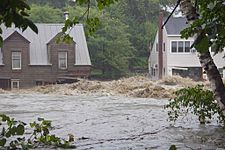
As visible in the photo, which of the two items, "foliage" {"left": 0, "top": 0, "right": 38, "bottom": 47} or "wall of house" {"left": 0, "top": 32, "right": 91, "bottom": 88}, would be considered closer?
"foliage" {"left": 0, "top": 0, "right": 38, "bottom": 47}

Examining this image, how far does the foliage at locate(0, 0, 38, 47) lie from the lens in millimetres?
2283

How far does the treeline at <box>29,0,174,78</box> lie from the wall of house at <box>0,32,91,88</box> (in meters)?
3.71

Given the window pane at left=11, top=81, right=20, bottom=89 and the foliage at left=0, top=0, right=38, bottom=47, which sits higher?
the foliage at left=0, top=0, right=38, bottom=47

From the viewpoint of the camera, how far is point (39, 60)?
4247cm

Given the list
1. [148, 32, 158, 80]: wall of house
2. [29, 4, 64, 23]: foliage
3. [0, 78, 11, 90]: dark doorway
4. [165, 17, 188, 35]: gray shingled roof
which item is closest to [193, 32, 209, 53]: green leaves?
[0, 78, 11, 90]: dark doorway

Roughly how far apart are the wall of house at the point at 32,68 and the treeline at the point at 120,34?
3709 mm

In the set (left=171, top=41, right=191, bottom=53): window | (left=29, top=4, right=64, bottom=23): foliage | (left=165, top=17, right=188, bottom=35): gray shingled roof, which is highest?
(left=29, top=4, right=64, bottom=23): foliage

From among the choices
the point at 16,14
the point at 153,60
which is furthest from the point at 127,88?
the point at 16,14

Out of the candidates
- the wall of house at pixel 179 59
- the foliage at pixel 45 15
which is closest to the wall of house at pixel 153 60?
the wall of house at pixel 179 59

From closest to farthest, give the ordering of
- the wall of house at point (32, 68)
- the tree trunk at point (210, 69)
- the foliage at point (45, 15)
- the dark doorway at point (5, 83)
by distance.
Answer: the tree trunk at point (210, 69)
the dark doorway at point (5, 83)
the wall of house at point (32, 68)
the foliage at point (45, 15)

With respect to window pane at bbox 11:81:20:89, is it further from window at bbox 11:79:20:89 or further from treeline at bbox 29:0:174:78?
treeline at bbox 29:0:174:78

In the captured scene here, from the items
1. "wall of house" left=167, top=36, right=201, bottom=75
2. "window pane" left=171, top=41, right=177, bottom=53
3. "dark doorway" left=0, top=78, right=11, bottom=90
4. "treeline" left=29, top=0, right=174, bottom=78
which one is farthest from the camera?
"treeline" left=29, top=0, right=174, bottom=78

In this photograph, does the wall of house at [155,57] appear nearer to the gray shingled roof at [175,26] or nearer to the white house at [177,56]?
the white house at [177,56]

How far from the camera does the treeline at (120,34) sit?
49.3m
